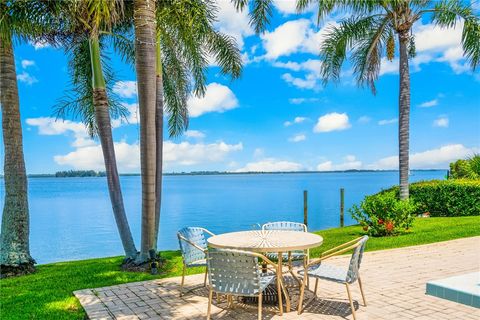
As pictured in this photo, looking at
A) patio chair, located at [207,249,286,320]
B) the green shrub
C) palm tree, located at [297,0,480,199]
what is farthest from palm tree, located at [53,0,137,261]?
palm tree, located at [297,0,480,199]

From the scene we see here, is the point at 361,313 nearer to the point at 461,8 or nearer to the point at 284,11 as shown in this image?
the point at 284,11

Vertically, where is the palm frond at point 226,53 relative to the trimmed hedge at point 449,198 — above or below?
above

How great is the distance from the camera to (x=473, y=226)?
36.0ft

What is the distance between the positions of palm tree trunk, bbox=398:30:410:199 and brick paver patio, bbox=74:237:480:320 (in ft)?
19.9

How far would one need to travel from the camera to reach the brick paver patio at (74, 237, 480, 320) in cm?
465

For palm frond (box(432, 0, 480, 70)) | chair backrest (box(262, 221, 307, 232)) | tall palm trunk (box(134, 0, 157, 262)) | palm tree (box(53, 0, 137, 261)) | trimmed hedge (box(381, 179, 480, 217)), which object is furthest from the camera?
trimmed hedge (box(381, 179, 480, 217))

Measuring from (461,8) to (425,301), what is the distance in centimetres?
1059

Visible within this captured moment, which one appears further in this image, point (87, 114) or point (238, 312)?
point (87, 114)

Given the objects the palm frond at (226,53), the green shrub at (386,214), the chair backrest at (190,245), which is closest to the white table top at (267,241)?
the chair backrest at (190,245)

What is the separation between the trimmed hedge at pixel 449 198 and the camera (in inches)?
552

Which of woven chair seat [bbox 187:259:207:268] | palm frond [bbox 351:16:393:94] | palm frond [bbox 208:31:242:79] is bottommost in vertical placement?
woven chair seat [bbox 187:259:207:268]

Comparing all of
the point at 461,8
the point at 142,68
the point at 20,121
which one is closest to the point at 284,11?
the point at 461,8

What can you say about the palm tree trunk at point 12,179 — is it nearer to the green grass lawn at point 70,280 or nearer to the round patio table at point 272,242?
the green grass lawn at point 70,280

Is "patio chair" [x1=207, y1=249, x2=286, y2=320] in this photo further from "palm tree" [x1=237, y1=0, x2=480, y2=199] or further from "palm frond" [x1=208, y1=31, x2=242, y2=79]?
"palm tree" [x1=237, y1=0, x2=480, y2=199]
